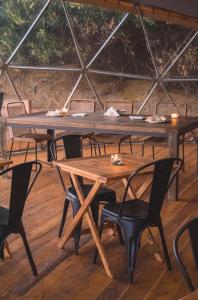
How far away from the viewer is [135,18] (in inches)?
349

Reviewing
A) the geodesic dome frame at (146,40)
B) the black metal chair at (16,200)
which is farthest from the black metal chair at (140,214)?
the geodesic dome frame at (146,40)

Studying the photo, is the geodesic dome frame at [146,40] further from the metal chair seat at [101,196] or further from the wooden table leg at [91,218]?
the wooden table leg at [91,218]

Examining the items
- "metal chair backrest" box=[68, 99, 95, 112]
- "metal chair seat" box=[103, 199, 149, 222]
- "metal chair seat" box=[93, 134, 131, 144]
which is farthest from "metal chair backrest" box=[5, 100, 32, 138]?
"metal chair seat" box=[103, 199, 149, 222]

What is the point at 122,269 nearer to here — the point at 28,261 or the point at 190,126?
the point at 28,261

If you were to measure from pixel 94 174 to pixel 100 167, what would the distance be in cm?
24

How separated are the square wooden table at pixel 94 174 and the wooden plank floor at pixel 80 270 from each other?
14cm

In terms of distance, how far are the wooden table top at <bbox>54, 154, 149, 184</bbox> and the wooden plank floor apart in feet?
2.27

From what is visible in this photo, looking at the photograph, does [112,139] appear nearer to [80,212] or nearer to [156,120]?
Result: [156,120]

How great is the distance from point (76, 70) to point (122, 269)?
18.4 feet

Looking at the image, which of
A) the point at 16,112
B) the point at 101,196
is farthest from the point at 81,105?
the point at 101,196

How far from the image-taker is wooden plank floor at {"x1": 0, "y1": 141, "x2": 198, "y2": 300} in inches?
115

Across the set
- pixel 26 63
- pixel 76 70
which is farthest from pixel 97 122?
pixel 26 63

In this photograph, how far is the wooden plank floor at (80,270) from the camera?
9.56 feet

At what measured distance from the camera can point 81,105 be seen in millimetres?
7203
